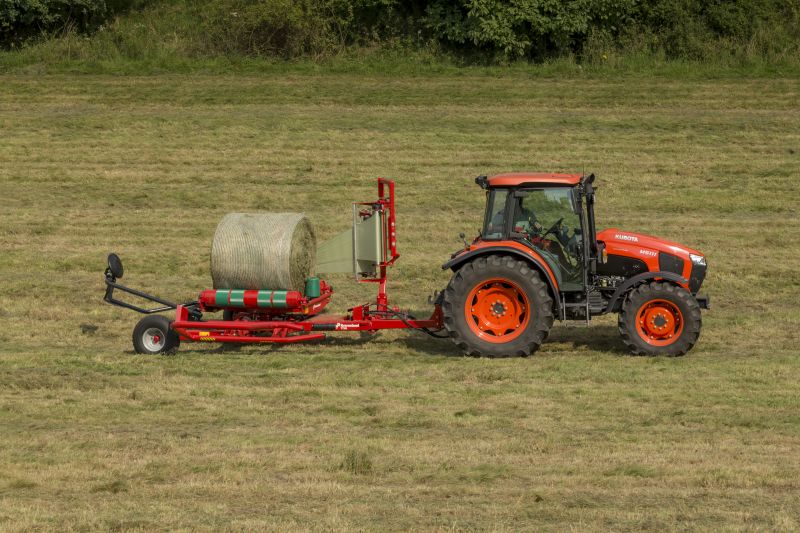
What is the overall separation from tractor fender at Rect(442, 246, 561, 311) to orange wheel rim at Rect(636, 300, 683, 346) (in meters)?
0.85

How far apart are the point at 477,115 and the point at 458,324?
11.8 m

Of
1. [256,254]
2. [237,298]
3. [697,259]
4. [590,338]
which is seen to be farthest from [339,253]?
[697,259]

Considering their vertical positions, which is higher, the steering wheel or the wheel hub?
the steering wheel

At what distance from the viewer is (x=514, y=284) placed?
12.3 metres

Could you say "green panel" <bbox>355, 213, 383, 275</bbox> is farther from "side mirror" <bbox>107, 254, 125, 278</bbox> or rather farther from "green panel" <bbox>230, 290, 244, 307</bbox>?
"side mirror" <bbox>107, 254, 125, 278</bbox>

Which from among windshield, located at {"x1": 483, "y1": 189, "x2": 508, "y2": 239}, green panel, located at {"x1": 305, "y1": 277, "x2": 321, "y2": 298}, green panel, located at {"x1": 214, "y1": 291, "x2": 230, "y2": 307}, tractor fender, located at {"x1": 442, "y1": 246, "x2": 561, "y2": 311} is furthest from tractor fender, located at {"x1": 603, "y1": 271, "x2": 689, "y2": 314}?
green panel, located at {"x1": 214, "y1": 291, "x2": 230, "y2": 307}

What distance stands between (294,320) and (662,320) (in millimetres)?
3746

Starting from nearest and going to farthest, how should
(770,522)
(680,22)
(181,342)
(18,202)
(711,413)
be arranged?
(770,522) → (711,413) → (181,342) → (18,202) → (680,22)

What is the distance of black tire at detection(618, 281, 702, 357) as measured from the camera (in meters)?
12.2

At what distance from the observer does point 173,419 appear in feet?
33.8

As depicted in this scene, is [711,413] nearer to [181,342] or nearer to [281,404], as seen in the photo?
[281,404]

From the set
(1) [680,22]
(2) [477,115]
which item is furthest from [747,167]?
(1) [680,22]

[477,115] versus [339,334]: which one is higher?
[477,115]

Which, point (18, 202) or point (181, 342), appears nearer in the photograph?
point (181, 342)
